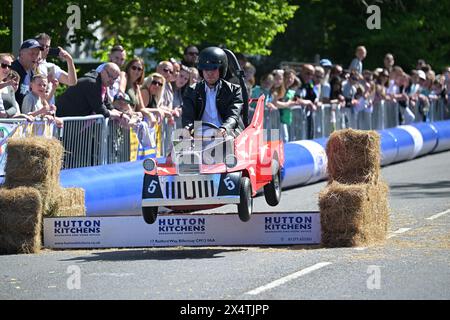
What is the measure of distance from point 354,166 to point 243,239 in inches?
62.9

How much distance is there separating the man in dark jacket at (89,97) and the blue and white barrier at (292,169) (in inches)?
39.0

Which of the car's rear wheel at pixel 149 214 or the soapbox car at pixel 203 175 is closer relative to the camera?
the soapbox car at pixel 203 175

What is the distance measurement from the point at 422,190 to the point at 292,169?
231 centimetres

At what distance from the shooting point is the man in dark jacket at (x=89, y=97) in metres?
17.1

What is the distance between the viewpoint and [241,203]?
41.7 ft

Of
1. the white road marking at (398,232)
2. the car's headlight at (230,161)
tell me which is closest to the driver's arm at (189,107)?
the car's headlight at (230,161)

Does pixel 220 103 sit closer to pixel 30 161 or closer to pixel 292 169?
pixel 30 161

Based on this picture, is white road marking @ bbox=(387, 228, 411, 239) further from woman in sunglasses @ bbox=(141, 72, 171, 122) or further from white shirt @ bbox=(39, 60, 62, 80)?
woman in sunglasses @ bbox=(141, 72, 171, 122)

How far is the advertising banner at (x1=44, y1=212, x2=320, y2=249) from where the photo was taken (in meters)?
13.1

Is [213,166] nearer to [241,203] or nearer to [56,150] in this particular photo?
[241,203]

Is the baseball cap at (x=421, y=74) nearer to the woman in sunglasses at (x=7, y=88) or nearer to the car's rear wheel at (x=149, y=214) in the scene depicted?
the woman in sunglasses at (x=7, y=88)

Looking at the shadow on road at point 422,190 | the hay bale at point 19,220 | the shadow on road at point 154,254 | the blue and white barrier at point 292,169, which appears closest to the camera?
the shadow on road at point 154,254

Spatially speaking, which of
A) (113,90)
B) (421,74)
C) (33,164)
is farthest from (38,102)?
(421,74)

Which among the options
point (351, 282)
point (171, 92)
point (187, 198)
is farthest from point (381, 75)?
point (351, 282)
